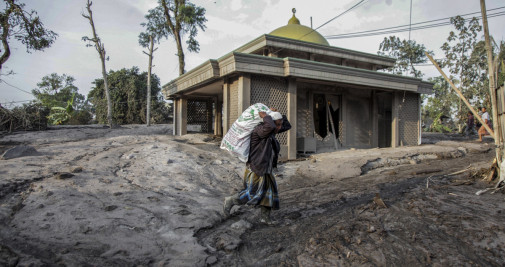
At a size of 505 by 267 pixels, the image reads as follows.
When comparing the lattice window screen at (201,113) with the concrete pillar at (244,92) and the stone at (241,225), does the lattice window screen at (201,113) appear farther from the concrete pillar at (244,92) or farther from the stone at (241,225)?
the stone at (241,225)

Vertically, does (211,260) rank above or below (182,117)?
below

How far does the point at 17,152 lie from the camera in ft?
19.8

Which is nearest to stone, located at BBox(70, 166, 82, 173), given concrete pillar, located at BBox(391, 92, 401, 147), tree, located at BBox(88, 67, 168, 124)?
concrete pillar, located at BBox(391, 92, 401, 147)

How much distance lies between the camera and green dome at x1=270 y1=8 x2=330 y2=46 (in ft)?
42.9

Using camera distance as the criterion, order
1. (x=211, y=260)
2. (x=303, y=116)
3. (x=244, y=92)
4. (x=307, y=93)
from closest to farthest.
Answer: (x=211, y=260) < (x=244, y=92) < (x=303, y=116) < (x=307, y=93)

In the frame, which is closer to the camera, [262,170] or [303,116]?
[262,170]

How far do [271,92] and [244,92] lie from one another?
95 centimetres

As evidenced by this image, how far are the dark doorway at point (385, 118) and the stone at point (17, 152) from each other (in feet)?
37.6

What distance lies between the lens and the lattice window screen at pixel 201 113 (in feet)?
45.5

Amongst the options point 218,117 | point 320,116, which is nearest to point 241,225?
point 320,116

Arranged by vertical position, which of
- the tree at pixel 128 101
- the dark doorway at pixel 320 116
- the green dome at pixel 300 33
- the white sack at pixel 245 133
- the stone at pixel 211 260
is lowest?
the stone at pixel 211 260

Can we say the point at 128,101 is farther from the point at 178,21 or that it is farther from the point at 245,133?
the point at 245,133

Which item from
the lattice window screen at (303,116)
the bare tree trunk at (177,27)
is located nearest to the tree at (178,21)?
the bare tree trunk at (177,27)

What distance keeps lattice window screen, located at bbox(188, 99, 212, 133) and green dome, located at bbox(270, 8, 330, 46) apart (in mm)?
4453
